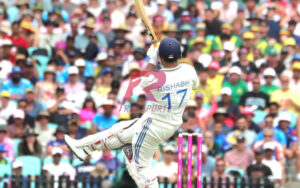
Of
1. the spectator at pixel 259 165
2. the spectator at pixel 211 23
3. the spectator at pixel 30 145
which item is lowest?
the spectator at pixel 259 165

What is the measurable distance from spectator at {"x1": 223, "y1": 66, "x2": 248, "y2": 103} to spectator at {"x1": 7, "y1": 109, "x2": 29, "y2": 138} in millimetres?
4525

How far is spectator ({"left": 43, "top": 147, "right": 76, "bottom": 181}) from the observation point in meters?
16.8

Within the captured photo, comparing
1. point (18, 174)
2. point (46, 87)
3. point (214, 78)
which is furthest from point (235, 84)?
point (18, 174)

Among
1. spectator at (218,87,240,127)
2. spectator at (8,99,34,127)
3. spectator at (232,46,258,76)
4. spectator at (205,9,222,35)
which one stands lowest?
spectator at (8,99,34,127)

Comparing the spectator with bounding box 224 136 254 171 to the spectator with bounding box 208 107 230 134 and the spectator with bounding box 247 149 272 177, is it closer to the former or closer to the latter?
the spectator with bounding box 247 149 272 177

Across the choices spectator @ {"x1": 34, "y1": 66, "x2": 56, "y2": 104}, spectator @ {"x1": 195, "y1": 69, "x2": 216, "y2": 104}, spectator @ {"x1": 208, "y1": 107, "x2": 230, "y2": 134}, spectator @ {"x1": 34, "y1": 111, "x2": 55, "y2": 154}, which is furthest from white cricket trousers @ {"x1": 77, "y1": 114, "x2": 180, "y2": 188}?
spectator @ {"x1": 195, "y1": 69, "x2": 216, "y2": 104}

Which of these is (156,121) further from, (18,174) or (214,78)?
(214,78)

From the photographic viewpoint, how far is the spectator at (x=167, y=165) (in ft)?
55.1

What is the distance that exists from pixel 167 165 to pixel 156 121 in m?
4.66

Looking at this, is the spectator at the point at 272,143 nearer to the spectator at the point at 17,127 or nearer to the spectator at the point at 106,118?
the spectator at the point at 106,118

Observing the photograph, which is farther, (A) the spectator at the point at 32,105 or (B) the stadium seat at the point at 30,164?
(A) the spectator at the point at 32,105

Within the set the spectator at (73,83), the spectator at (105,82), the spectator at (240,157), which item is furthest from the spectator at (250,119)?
the spectator at (73,83)

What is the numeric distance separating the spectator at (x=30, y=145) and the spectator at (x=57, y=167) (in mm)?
561

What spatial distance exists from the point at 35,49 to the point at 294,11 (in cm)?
683
